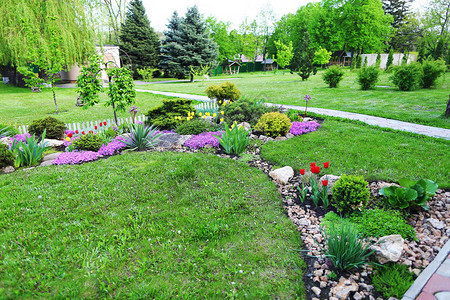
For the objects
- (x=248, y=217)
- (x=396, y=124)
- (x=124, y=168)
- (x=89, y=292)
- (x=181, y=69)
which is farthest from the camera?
(x=181, y=69)

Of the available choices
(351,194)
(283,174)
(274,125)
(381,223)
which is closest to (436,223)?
(381,223)

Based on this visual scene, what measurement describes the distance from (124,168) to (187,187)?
150cm

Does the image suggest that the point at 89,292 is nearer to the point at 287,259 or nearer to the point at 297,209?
the point at 287,259

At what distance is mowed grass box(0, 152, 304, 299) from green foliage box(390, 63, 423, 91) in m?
12.5

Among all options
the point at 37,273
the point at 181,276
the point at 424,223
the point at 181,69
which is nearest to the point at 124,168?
the point at 37,273

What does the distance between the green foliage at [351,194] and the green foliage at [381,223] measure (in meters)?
0.12

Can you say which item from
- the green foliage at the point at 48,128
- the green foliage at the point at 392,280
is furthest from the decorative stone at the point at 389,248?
the green foliage at the point at 48,128

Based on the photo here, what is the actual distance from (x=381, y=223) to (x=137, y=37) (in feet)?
111

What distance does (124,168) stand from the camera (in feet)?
16.5

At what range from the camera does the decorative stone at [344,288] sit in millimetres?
2475

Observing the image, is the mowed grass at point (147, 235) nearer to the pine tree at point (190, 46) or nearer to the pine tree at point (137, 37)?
the pine tree at point (190, 46)

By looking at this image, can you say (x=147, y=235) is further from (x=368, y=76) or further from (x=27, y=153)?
(x=368, y=76)

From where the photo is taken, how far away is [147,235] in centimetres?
330

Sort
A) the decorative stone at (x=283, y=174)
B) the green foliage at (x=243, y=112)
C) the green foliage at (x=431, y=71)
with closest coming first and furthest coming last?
the decorative stone at (x=283, y=174), the green foliage at (x=243, y=112), the green foliage at (x=431, y=71)
